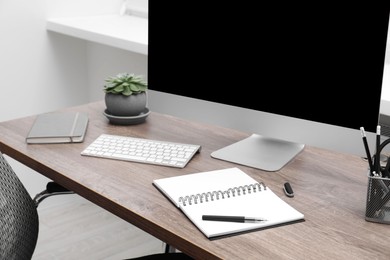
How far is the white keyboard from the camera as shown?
1.39 meters

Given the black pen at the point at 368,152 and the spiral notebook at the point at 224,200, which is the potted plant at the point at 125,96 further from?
the black pen at the point at 368,152

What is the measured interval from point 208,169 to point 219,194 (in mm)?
169

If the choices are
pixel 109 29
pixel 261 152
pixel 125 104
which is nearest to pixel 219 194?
pixel 261 152

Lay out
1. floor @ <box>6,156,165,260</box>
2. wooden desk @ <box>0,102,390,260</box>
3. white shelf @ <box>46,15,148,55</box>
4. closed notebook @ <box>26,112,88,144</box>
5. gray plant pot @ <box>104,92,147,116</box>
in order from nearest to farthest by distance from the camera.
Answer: wooden desk @ <box>0,102,390,260</box> → closed notebook @ <box>26,112,88,144</box> → gray plant pot @ <box>104,92,147,116</box> → white shelf @ <box>46,15,148,55</box> → floor @ <box>6,156,165,260</box>

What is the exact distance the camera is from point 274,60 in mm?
1348

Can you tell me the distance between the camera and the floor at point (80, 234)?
2.44 meters

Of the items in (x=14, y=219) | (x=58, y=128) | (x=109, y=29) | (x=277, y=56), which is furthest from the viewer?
(x=109, y=29)

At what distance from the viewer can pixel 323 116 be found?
131 centimetres

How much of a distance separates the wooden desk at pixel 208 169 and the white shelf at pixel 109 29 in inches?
25.2

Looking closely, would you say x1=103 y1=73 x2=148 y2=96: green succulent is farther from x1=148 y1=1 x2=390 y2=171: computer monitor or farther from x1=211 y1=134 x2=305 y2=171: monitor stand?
x1=211 y1=134 x2=305 y2=171: monitor stand

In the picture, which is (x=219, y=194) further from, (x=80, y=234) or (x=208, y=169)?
(x=80, y=234)

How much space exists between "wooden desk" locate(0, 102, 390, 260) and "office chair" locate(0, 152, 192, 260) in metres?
0.09

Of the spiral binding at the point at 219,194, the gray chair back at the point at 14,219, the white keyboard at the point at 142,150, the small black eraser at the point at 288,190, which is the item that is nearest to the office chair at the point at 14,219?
the gray chair back at the point at 14,219

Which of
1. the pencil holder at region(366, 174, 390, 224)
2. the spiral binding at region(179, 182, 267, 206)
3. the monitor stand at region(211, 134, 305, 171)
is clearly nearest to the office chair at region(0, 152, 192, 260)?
the spiral binding at region(179, 182, 267, 206)
